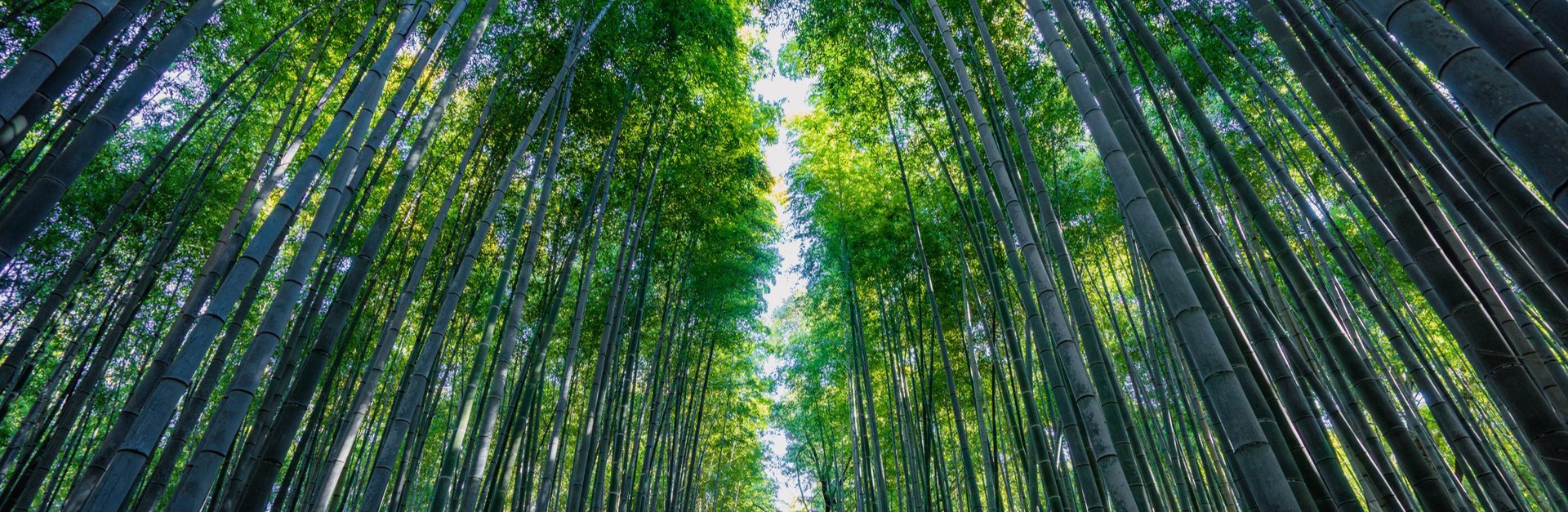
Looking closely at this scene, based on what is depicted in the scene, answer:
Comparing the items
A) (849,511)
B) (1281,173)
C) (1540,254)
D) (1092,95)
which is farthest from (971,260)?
(849,511)

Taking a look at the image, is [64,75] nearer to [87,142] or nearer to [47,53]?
[87,142]

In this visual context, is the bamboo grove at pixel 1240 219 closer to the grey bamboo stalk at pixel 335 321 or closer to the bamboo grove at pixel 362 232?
the bamboo grove at pixel 362 232

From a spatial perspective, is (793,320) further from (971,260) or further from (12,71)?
(12,71)

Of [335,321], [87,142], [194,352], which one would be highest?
[87,142]

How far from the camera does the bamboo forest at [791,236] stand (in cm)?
149

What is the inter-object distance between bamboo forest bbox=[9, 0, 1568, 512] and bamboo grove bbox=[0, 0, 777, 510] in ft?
0.09

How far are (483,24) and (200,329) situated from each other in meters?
1.59

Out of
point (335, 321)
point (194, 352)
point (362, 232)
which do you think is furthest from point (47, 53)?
point (362, 232)

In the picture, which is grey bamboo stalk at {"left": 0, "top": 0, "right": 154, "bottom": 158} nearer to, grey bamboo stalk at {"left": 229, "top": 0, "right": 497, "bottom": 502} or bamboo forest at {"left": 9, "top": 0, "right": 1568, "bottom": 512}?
bamboo forest at {"left": 9, "top": 0, "right": 1568, "bottom": 512}

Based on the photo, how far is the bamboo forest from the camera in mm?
1494

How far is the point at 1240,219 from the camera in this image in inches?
141

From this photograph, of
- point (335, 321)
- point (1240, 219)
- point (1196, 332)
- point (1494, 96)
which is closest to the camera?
point (1494, 96)

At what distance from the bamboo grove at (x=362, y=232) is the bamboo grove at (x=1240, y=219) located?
162 cm

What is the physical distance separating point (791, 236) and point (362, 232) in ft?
14.2
